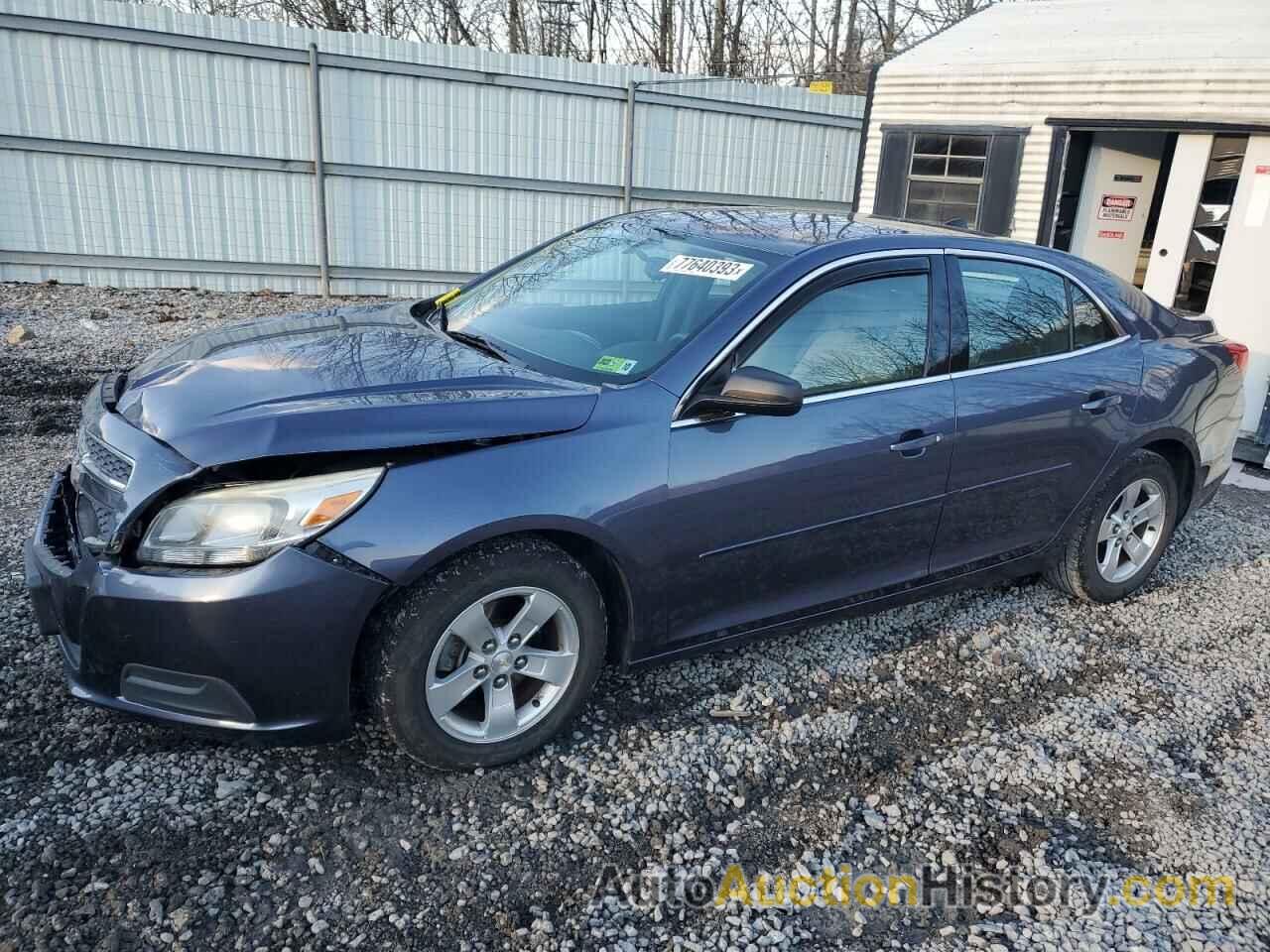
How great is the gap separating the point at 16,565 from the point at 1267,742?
16.0 feet

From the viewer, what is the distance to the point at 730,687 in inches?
137

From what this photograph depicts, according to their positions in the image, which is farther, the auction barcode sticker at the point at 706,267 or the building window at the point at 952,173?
the building window at the point at 952,173

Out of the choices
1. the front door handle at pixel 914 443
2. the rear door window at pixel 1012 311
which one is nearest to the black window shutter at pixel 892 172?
the rear door window at pixel 1012 311

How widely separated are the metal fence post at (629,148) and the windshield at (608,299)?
8902 millimetres

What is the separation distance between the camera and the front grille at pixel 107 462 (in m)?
2.59

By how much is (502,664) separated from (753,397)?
3.58 feet

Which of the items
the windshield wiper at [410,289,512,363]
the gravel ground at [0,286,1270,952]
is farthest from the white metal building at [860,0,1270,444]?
the windshield wiper at [410,289,512,363]

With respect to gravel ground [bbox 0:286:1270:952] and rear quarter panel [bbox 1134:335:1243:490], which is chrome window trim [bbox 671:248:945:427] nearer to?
gravel ground [bbox 0:286:1270:952]

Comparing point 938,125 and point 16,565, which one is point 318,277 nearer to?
point 938,125

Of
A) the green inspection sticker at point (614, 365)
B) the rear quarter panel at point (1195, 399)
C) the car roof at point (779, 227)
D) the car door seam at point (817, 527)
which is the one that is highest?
the car roof at point (779, 227)

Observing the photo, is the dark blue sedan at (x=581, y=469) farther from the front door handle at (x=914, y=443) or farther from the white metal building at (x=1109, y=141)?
the white metal building at (x=1109, y=141)

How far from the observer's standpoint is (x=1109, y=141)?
30.0 ft

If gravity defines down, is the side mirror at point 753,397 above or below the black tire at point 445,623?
above

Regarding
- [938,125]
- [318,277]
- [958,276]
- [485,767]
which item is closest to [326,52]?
[318,277]
